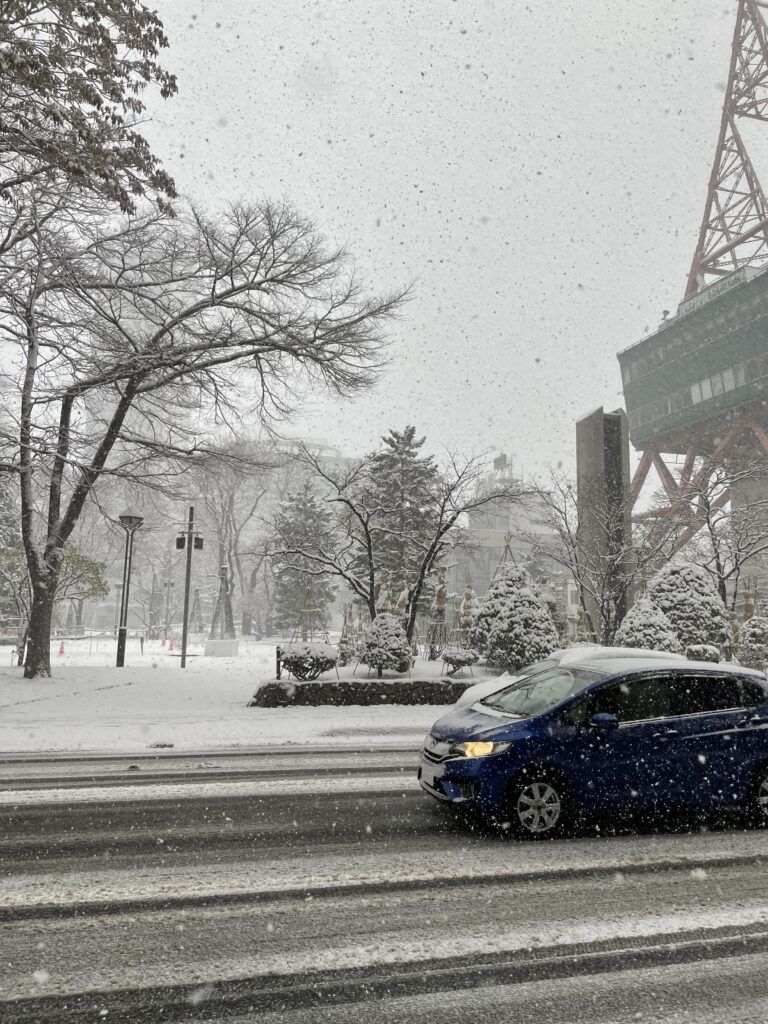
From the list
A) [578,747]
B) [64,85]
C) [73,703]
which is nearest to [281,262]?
[64,85]

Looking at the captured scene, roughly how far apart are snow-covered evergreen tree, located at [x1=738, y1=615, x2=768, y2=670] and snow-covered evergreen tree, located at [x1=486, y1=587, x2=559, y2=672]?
6340 millimetres

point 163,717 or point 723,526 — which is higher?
point 723,526

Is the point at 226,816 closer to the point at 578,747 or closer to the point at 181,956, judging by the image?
the point at 181,956

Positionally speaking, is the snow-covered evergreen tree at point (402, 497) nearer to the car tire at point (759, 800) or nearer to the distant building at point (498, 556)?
the distant building at point (498, 556)

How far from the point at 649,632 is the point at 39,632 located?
52.6 feet

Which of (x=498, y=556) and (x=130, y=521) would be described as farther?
(x=498, y=556)

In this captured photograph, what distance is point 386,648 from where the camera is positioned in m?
17.3

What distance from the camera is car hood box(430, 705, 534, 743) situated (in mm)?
5953

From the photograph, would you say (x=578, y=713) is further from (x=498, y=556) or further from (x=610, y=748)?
(x=498, y=556)

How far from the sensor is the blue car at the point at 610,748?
582 centimetres

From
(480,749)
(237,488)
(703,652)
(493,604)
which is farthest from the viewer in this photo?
(237,488)

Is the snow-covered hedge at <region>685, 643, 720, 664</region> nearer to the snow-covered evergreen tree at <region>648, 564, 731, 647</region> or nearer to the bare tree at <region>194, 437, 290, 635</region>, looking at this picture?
the snow-covered evergreen tree at <region>648, 564, 731, 647</region>

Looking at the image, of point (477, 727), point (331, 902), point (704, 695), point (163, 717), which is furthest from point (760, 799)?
point (163, 717)

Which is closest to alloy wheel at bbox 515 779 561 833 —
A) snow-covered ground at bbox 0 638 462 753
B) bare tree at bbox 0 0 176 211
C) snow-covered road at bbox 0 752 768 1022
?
snow-covered road at bbox 0 752 768 1022
